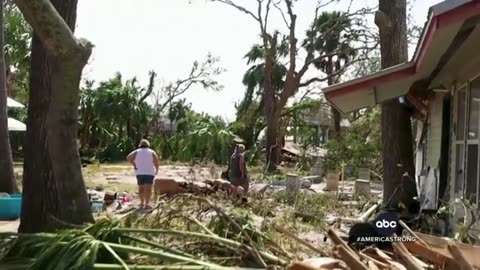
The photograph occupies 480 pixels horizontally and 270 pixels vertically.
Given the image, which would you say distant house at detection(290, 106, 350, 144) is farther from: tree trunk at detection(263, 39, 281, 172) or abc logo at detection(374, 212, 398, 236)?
abc logo at detection(374, 212, 398, 236)

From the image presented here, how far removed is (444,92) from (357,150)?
1651 cm

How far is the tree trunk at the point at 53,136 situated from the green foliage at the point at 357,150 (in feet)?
64.1

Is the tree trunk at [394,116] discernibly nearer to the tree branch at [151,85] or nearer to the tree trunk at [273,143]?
the tree trunk at [273,143]

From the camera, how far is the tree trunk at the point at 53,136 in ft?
22.8

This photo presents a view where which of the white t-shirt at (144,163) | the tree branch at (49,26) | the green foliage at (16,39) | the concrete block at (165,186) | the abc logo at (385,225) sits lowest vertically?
the concrete block at (165,186)

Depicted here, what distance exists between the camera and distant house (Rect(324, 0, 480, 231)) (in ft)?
21.7

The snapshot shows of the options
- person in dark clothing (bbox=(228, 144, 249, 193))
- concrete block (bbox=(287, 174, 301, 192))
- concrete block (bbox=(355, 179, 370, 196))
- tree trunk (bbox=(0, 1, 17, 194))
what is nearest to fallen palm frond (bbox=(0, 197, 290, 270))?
person in dark clothing (bbox=(228, 144, 249, 193))

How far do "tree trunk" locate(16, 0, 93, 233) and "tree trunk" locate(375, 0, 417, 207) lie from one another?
6.32m

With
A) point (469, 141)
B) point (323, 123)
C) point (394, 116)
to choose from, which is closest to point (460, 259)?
point (469, 141)

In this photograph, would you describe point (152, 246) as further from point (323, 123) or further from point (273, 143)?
point (323, 123)

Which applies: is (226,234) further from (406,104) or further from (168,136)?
(168,136)

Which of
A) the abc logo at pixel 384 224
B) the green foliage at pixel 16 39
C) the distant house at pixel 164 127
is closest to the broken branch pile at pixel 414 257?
the abc logo at pixel 384 224

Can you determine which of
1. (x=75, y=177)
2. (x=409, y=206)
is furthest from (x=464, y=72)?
(x=75, y=177)

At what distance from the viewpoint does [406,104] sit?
502 inches
